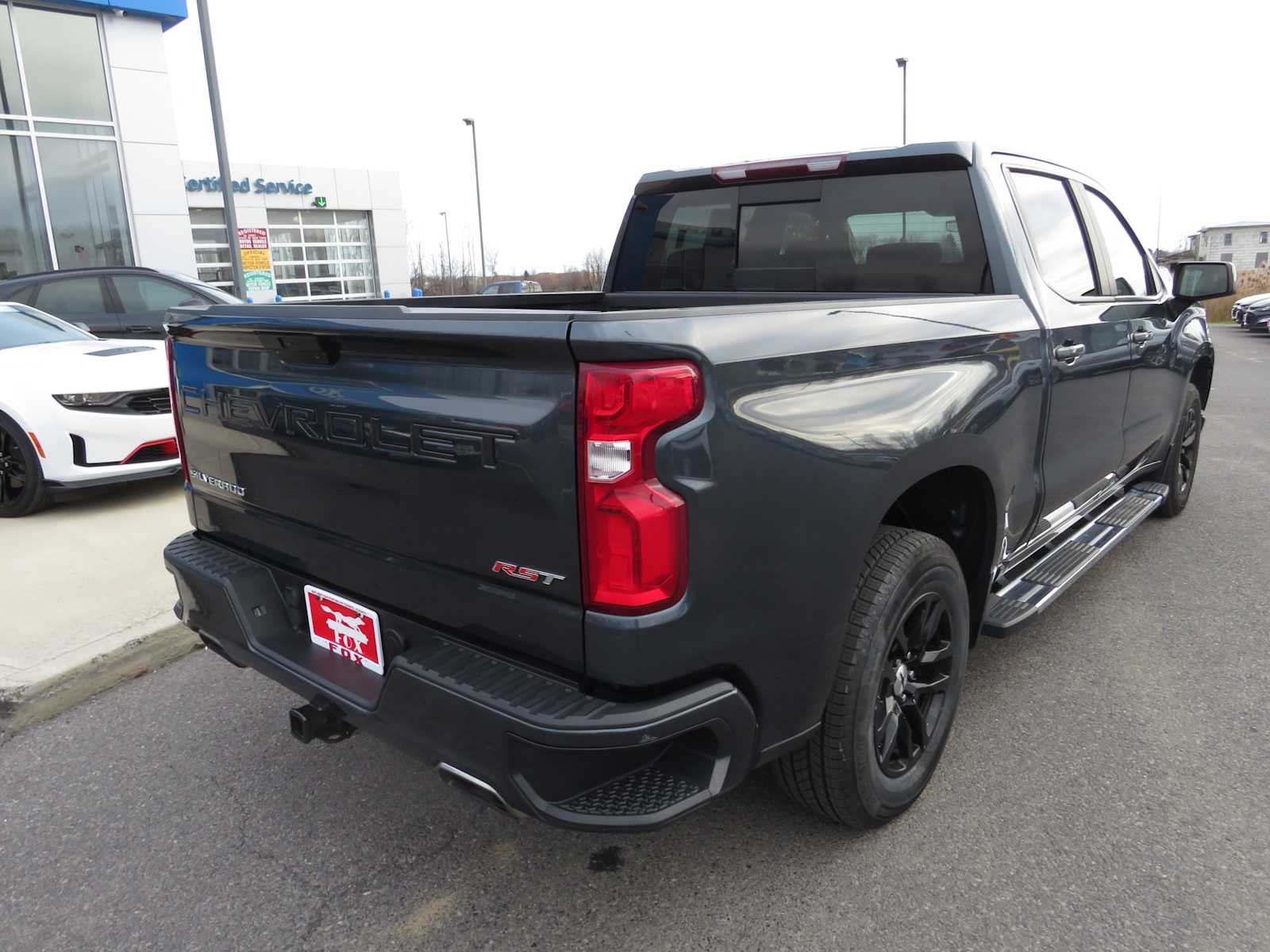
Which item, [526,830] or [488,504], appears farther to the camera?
[526,830]

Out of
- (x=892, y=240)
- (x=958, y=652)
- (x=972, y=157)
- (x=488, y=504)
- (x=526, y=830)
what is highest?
(x=972, y=157)

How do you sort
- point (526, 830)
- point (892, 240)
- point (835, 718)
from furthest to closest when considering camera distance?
point (892, 240) → point (526, 830) → point (835, 718)

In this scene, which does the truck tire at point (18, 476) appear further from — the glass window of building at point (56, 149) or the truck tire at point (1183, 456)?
the glass window of building at point (56, 149)

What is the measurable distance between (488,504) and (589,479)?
0.27m

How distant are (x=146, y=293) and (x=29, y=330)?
11.0ft

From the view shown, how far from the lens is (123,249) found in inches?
680

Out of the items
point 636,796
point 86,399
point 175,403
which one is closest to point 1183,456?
point 636,796

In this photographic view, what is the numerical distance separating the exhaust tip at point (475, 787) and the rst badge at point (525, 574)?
0.44 metres

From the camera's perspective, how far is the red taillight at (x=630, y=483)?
1.62m

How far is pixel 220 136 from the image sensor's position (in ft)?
39.4

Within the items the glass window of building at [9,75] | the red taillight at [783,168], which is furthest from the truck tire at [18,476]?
the glass window of building at [9,75]

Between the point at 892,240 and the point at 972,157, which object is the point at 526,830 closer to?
the point at 892,240

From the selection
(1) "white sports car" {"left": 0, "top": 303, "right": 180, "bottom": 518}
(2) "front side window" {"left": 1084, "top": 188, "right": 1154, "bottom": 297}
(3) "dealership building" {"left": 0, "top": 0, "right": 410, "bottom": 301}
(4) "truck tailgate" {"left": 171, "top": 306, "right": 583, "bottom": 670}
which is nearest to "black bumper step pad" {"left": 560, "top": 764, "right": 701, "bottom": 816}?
(4) "truck tailgate" {"left": 171, "top": 306, "right": 583, "bottom": 670}

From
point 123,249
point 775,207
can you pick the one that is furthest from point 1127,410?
point 123,249
